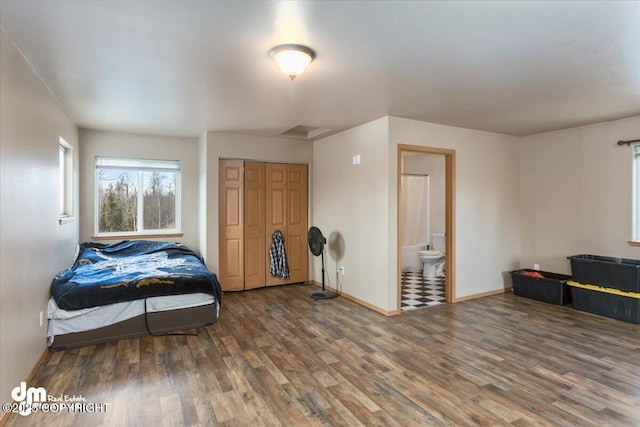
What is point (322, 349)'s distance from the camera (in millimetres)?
3152

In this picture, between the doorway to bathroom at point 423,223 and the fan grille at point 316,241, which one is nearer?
the fan grille at point 316,241

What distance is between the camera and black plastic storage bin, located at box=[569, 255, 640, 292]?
3896 mm

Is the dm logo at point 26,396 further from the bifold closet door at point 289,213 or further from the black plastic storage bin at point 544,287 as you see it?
the black plastic storage bin at point 544,287

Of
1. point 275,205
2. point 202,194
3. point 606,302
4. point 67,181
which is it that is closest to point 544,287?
point 606,302

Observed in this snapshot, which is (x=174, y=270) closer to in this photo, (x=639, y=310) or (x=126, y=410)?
(x=126, y=410)

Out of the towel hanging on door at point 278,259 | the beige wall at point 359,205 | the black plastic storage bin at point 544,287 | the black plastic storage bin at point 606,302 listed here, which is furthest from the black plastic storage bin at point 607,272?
the towel hanging on door at point 278,259

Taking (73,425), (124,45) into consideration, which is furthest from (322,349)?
(124,45)

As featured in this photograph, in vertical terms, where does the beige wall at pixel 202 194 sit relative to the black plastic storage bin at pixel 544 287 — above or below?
above

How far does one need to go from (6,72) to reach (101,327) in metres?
2.23

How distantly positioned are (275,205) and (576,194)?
429 centimetres

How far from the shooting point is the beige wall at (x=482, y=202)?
4.73 metres

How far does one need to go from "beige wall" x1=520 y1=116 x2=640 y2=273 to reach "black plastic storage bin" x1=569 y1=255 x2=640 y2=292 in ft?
0.40

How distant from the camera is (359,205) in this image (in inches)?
183

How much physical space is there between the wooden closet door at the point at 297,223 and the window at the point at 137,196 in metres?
1.80
